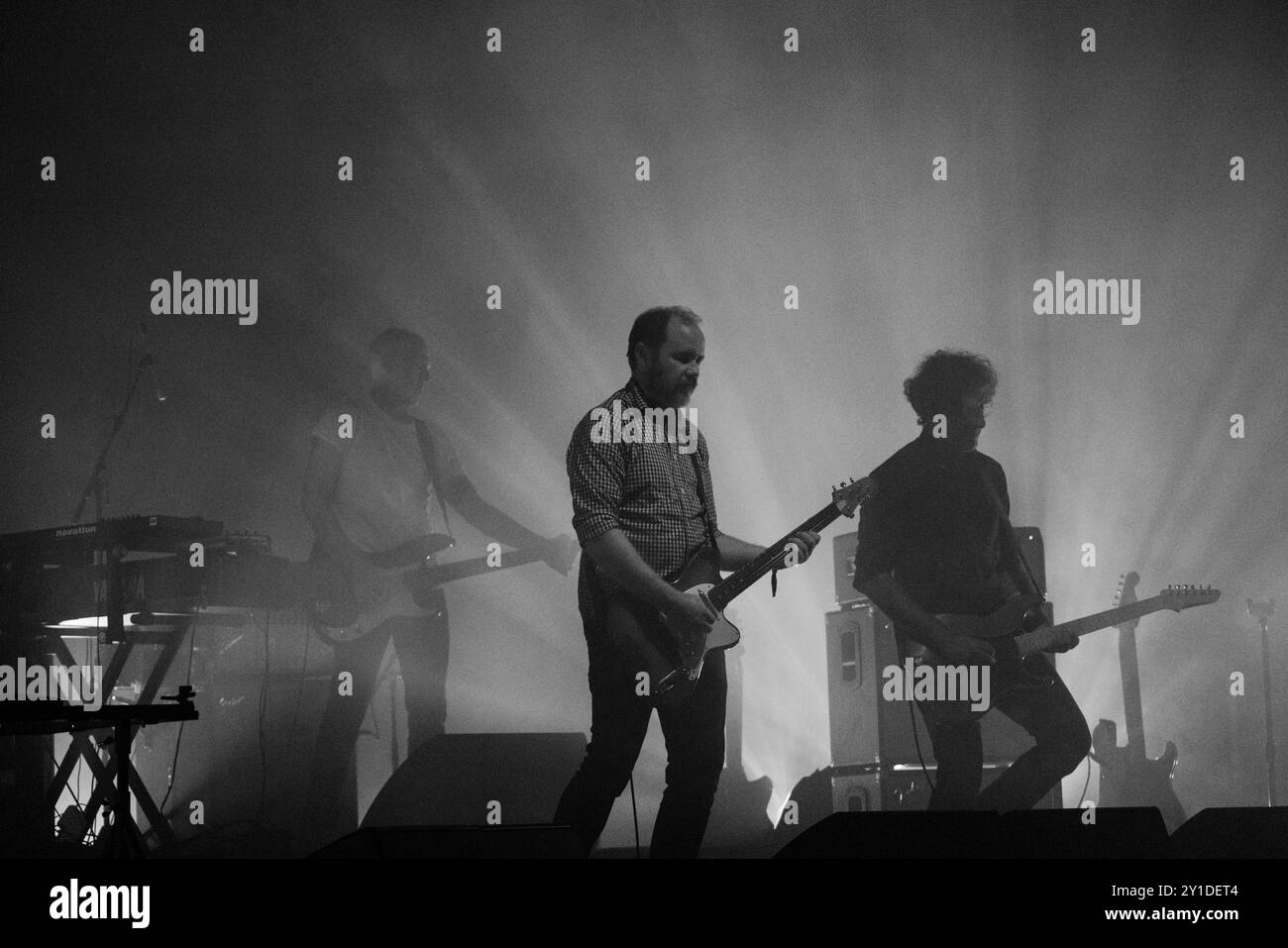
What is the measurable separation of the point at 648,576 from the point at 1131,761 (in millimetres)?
1998

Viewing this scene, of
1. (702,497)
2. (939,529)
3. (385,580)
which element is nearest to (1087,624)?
(939,529)

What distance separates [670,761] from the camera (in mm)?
3881

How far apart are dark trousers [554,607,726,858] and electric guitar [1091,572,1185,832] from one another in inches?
62.6

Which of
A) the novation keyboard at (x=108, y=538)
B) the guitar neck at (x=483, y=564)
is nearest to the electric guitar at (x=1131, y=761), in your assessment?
the guitar neck at (x=483, y=564)

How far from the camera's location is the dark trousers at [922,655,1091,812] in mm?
4367

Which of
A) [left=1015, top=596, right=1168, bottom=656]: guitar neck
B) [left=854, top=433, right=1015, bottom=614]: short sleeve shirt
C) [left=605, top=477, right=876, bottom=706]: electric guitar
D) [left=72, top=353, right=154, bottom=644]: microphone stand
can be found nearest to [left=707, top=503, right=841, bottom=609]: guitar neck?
[left=605, top=477, right=876, bottom=706]: electric guitar

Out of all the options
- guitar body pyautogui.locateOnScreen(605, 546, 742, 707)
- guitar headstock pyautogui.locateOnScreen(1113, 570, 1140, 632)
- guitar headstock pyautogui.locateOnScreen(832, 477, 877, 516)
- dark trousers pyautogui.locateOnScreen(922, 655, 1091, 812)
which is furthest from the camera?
guitar headstock pyautogui.locateOnScreen(1113, 570, 1140, 632)

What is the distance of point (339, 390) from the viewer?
459cm

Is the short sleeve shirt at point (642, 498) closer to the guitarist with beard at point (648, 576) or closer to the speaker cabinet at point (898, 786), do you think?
the guitarist with beard at point (648, 576)

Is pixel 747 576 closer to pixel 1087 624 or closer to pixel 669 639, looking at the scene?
pixel 669 639

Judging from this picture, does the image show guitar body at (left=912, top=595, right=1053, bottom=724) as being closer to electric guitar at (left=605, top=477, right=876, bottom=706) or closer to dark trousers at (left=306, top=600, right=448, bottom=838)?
electric guitar at (left=605, top=477, right=876, bottom=706)
